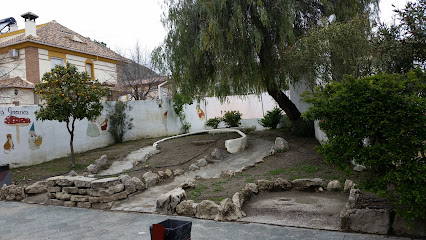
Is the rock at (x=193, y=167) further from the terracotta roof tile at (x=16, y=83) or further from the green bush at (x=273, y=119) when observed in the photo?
the terracotta roof tile at (x=16, y=83)

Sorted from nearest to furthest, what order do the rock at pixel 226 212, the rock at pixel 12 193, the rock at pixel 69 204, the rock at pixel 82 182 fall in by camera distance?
the rock at pixel 226 212 → the rock at pixel 82 182 → the rock at pixel 69 204 → the rock at pixel 12 193

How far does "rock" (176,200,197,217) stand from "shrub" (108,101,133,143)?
11.9m

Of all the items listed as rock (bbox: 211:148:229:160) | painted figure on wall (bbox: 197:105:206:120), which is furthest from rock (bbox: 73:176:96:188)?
painted figure on wall (bbox: 197:105:206:120)

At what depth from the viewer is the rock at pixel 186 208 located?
6262 millimetres

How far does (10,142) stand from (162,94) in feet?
44.7

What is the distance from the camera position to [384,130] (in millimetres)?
A: 4035

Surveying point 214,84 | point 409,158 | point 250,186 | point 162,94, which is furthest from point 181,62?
point 162,94

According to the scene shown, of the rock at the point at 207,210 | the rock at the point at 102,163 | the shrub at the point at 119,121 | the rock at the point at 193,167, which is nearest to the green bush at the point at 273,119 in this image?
the rock at the point at 193,167

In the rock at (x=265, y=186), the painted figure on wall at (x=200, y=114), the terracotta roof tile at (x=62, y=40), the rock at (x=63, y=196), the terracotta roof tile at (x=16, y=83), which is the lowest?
the rock at (x=63, y=196)

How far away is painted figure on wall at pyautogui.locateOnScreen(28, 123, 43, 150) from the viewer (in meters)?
13.6

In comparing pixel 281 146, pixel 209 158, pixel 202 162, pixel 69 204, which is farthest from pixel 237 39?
pixel 69 204

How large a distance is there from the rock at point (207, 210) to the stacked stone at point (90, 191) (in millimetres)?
2471

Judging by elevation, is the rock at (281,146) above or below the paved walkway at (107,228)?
above

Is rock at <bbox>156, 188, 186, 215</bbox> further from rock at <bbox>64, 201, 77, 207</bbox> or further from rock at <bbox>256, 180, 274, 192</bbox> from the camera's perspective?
rock at <bbox>64, 201, 77, 207</bbox>
